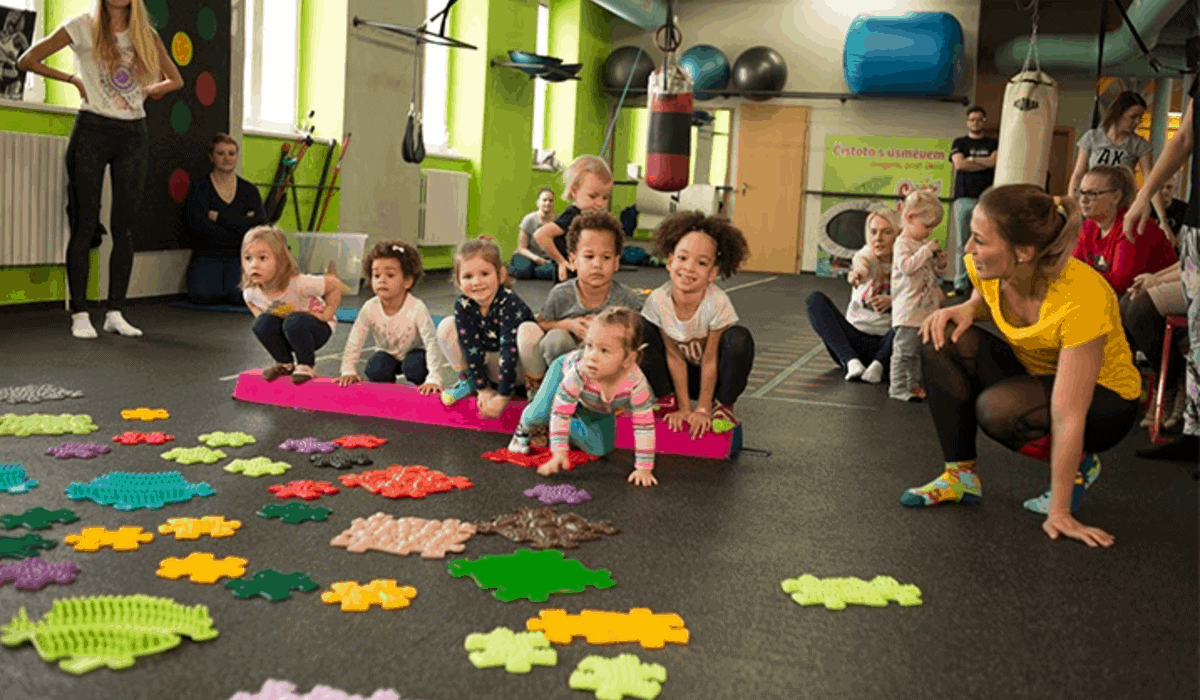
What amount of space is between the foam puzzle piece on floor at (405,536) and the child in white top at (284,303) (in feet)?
4.67

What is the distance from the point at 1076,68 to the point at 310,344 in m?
10.2

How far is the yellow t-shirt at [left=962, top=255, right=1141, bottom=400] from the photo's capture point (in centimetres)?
254

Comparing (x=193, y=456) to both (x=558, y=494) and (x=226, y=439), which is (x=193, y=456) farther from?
(x=558, y=494)

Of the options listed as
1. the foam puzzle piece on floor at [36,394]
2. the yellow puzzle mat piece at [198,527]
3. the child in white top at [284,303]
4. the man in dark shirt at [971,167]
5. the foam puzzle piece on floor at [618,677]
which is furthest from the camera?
the man in dark shirt at [971,167]

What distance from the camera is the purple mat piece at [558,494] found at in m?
2.77

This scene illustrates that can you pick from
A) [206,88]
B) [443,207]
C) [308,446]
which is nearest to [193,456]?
[308,446]

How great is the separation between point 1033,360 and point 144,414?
2.48 metres

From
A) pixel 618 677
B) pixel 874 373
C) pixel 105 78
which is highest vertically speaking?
pixel 105 78

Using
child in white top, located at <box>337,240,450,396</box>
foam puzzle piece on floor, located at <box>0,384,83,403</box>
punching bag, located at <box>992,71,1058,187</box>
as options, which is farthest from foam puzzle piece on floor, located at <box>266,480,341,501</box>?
punching bag, located at <box>992,71,1058,187</box>

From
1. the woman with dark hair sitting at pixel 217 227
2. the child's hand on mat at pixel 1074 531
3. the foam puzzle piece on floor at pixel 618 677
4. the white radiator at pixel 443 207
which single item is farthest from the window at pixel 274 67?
the foam puzzle piece on floor at pixel 618 677

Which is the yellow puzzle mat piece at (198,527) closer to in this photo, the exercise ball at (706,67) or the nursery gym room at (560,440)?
the nursery gym room at (560,440)

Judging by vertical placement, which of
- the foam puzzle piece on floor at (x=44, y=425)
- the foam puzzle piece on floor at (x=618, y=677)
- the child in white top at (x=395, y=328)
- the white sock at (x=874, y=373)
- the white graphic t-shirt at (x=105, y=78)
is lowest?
the foam puzzle piece on floor at (x=618, y=677)

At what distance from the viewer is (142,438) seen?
314 cm

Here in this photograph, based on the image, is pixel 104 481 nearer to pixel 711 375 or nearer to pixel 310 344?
pixel 310 344
